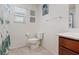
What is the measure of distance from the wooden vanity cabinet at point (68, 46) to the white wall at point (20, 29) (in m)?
0.39

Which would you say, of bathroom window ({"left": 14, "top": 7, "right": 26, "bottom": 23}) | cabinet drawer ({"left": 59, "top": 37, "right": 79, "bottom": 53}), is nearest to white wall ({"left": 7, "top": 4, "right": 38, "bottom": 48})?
bathroom window ({"left": 14, "top": 7, "right": 26, "bottom": 23})

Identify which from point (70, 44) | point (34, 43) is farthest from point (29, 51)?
point (70, 44)

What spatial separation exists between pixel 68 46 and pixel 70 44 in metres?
0.04

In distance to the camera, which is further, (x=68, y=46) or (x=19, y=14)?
(x=19, y=14)

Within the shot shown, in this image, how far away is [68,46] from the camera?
1.51m

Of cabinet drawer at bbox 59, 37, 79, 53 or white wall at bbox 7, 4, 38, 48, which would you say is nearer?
cabinet drawer at bbox 59, 37, 79, 53

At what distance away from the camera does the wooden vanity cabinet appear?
1407 mm

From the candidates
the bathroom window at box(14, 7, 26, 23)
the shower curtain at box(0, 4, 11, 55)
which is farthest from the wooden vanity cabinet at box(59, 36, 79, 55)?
the shower curtain at box(0, 4, 11, 55)

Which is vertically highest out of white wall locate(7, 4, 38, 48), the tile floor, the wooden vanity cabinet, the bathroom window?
the bathroom window

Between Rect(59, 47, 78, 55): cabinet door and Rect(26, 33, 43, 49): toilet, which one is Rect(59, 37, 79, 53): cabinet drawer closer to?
Rect(59, 47, 78, 55): cabinet door

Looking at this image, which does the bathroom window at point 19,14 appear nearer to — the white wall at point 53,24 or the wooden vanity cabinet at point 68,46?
the white wall at point 53,24

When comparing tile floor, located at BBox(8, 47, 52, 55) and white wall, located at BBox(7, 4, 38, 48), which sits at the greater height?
white wall, located at BBox(7, 4, 38, 48)

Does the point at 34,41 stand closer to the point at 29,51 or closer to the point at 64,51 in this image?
the point at 29,51
